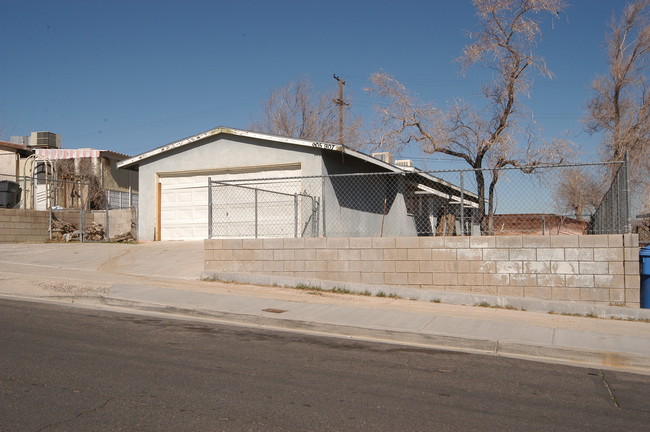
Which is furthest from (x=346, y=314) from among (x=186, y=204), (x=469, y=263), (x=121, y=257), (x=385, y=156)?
(x=385, y=156)

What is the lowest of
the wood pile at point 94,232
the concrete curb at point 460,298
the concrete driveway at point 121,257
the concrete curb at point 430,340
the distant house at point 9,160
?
the concrete curb at point 430,340

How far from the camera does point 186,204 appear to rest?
19.2 metres

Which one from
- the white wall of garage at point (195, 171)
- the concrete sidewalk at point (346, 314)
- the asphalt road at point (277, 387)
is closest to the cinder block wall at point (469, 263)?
the concrete sidewalk at point (346, 314)

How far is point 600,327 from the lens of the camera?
9.28 meters

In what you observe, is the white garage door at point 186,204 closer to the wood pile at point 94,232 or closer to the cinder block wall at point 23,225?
Answer: the wood pile at point 94,232

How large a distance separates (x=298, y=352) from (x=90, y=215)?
62.4 feet

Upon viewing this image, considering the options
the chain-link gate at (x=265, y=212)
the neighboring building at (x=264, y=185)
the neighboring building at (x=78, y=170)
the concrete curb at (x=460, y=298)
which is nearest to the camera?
the concrete curb at (x=460, y=298)

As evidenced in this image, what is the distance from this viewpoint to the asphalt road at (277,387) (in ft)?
15.6

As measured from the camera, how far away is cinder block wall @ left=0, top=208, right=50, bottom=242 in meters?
20.2

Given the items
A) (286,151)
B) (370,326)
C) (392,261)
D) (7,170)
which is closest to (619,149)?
(286,151)

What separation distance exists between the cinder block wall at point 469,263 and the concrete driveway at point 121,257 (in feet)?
6.27

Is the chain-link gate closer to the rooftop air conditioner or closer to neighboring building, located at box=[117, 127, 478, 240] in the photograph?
neighboring building, located at box=[117, 127, 478, 240]

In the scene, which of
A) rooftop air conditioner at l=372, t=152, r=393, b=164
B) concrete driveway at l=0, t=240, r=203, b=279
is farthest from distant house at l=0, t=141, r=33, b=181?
rooftop air conditioner at l=372, t=152, r=393, b=164

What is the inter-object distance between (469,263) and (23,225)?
16511 millimetres
